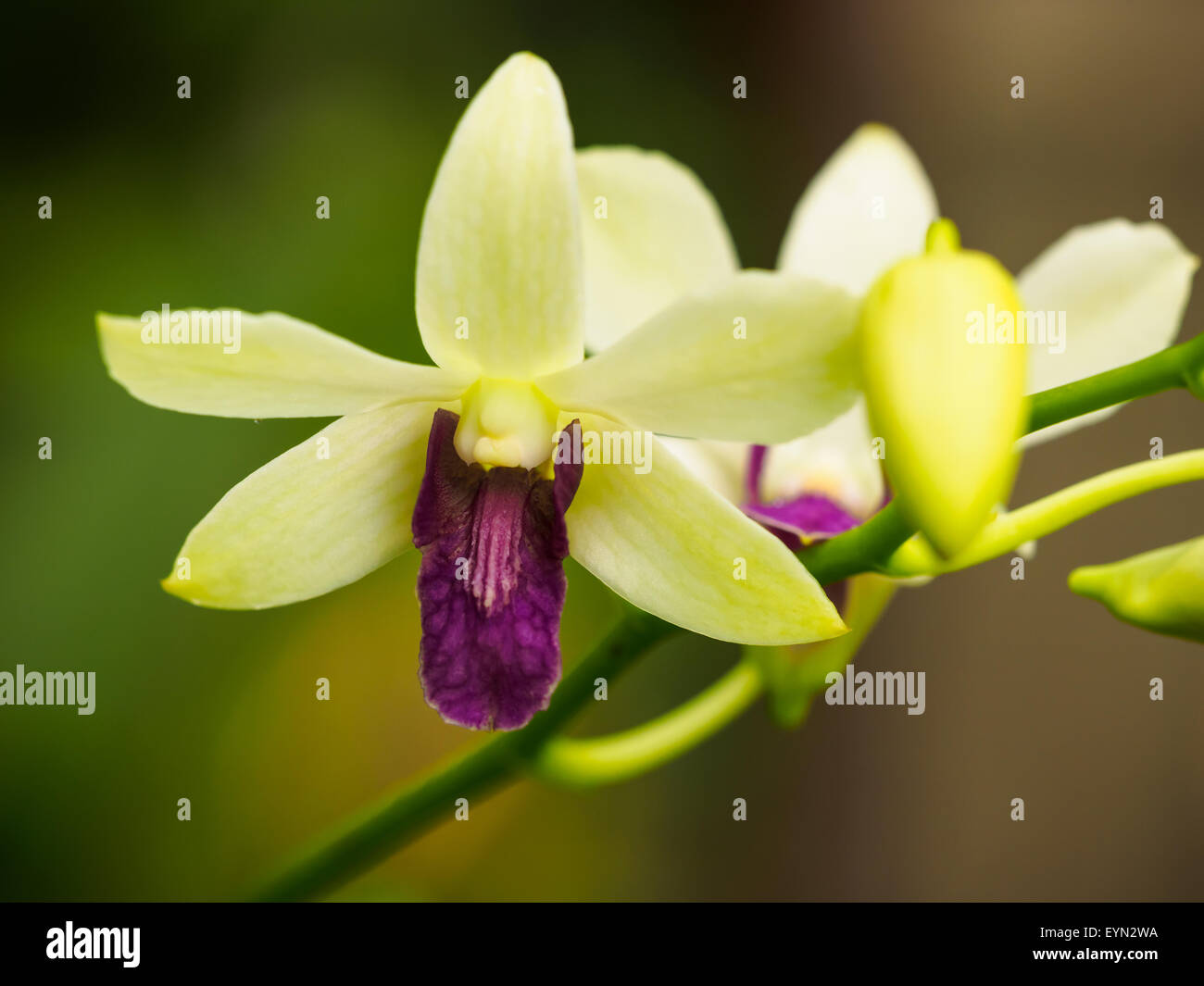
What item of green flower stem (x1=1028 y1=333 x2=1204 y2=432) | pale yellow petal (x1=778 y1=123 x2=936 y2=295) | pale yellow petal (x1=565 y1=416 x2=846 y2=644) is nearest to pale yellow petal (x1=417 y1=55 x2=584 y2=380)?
pale yellow petal (x1=565 y1=416 x2=846 y2=644)

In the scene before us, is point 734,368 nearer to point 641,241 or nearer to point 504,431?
point 504,431

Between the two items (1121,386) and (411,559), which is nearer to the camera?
(1121,386)

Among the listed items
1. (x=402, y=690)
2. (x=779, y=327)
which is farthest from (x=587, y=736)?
(x=779, y=327)

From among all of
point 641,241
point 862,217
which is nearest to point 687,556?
point 641,241

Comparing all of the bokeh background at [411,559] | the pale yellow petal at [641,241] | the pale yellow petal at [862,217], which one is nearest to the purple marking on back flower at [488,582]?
the pale yellow petal at [641,241]
